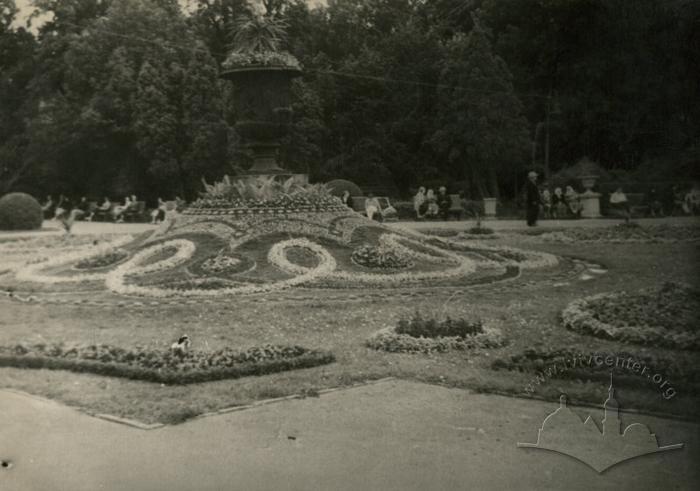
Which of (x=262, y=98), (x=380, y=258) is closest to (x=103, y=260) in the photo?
(x=262, y=98)

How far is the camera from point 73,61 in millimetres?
16766

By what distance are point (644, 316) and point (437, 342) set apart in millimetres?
1949

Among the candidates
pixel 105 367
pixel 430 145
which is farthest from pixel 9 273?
pixel 430 145

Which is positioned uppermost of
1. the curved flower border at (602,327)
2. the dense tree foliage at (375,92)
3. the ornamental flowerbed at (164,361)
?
the dense tree foliage at (375,92)

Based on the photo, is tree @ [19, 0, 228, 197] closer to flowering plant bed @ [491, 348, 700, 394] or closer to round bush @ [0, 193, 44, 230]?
round bush @ [0, 193, 44, 230]

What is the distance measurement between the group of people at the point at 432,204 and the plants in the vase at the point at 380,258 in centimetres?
973

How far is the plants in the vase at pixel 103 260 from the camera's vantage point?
1152 cm

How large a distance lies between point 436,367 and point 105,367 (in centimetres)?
309

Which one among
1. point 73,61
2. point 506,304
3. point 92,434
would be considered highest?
point 73,61

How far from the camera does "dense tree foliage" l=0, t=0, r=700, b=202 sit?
6.39 m

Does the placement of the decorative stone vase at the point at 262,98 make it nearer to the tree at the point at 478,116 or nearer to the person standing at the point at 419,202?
the tree at the point at 478,116

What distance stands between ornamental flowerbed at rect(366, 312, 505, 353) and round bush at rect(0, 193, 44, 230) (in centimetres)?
1540

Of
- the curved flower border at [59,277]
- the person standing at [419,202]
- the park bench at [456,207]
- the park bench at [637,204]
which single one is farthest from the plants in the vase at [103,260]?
the park bench at [456,207]

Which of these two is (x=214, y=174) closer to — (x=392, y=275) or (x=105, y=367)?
(x=392, y=275)
